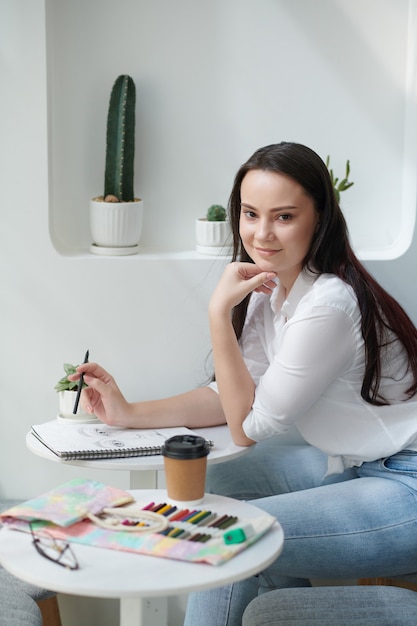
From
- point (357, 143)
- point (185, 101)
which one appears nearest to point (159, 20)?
point (185, 101)

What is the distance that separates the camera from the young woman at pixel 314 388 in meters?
1.72

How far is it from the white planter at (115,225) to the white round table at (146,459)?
61 cm

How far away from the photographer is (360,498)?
1766 millimetres

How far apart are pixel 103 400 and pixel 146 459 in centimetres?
22

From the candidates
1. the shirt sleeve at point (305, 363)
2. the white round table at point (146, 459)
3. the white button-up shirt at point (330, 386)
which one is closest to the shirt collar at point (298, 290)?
the white button-up shirt at point (330, 386)

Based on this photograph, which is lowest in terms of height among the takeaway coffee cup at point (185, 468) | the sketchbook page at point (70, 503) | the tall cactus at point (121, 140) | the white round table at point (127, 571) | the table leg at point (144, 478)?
the table leg at point (144, 478)

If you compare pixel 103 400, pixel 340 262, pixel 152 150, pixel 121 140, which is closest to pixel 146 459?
pixel 103 400

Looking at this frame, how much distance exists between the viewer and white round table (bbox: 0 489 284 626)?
1.19 metres

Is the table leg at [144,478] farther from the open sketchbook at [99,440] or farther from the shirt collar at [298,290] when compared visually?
the shirt collar at [298,290]

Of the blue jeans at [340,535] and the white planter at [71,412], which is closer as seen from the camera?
the blue jeans at [340,535]

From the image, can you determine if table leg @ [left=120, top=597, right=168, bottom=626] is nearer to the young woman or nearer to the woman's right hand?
the young woman

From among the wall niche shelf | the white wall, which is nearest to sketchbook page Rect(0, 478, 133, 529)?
the white wall

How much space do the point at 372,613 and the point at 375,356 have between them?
1.66ft

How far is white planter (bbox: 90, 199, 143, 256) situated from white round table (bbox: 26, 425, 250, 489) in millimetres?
613
